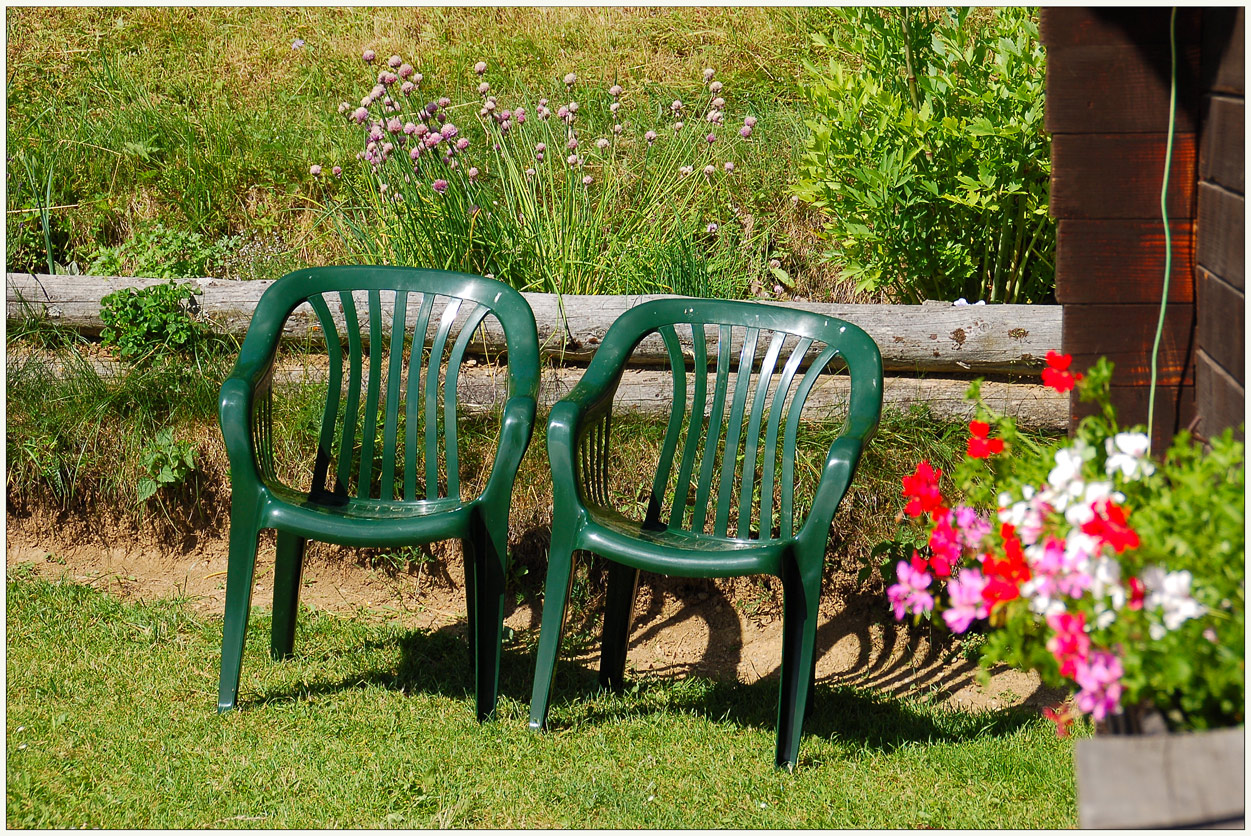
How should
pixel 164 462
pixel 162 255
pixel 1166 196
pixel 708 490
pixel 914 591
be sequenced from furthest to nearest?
pixel 162 255 < pixel 164 462 < pixel 708 490 < pixel 1166 196 < pixel 914 591

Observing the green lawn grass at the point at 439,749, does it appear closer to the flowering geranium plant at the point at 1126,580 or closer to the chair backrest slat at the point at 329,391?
the chair backrest slat at the point at 329,391

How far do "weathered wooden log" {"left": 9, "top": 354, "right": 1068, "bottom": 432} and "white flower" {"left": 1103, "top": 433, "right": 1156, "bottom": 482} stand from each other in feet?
6.85

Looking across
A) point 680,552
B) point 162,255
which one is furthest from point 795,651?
point 162,255

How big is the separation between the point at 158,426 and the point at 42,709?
124cm

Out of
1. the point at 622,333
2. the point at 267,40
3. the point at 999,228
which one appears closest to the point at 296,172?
the point at 267,40

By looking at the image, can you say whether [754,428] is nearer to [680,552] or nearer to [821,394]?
[680,552]

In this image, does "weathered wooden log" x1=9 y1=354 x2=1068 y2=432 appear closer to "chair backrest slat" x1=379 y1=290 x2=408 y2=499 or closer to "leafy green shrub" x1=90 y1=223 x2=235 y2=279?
A: "chair backrest slat" x1=379 y1=290 x2=408 y2=499

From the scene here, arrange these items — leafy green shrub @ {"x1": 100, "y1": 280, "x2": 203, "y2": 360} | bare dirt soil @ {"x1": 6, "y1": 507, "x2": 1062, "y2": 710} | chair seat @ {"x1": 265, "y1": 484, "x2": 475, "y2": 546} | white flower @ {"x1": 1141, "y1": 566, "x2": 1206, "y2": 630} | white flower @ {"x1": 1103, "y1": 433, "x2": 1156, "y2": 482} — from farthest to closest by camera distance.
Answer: leafy green shrub @ {"x1": 100, "y1": 280, "x2": 203, "y2": 360}
bare dirt soil @ {"x1": 6, "y1": 507, "x2": 1062, "y2": 710}
chair seat @ {"x1": 265, "y1": 484, "x2": 475, "y2": 546}
white flower @ {"x1": 1103, "y1": 433, "x2": 1156, "y2": 482}
white flower @ {"x1": 1141, "y1": 566, "x2": 1206, "y2": 630}

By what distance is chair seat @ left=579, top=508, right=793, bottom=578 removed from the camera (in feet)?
9.13

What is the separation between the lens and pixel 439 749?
3.03 m

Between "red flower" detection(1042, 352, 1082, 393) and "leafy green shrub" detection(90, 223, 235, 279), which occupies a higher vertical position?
"red flower" detection(1042, 352, 1082, 393)

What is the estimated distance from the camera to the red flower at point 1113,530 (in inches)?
64.6

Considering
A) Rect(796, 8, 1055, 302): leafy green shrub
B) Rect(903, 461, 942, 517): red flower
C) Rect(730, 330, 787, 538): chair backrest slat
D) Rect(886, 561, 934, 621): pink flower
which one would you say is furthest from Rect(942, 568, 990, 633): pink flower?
Rect(796, 8, 1055, 302): leafy green shrub

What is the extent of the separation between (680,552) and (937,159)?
2.12 m
